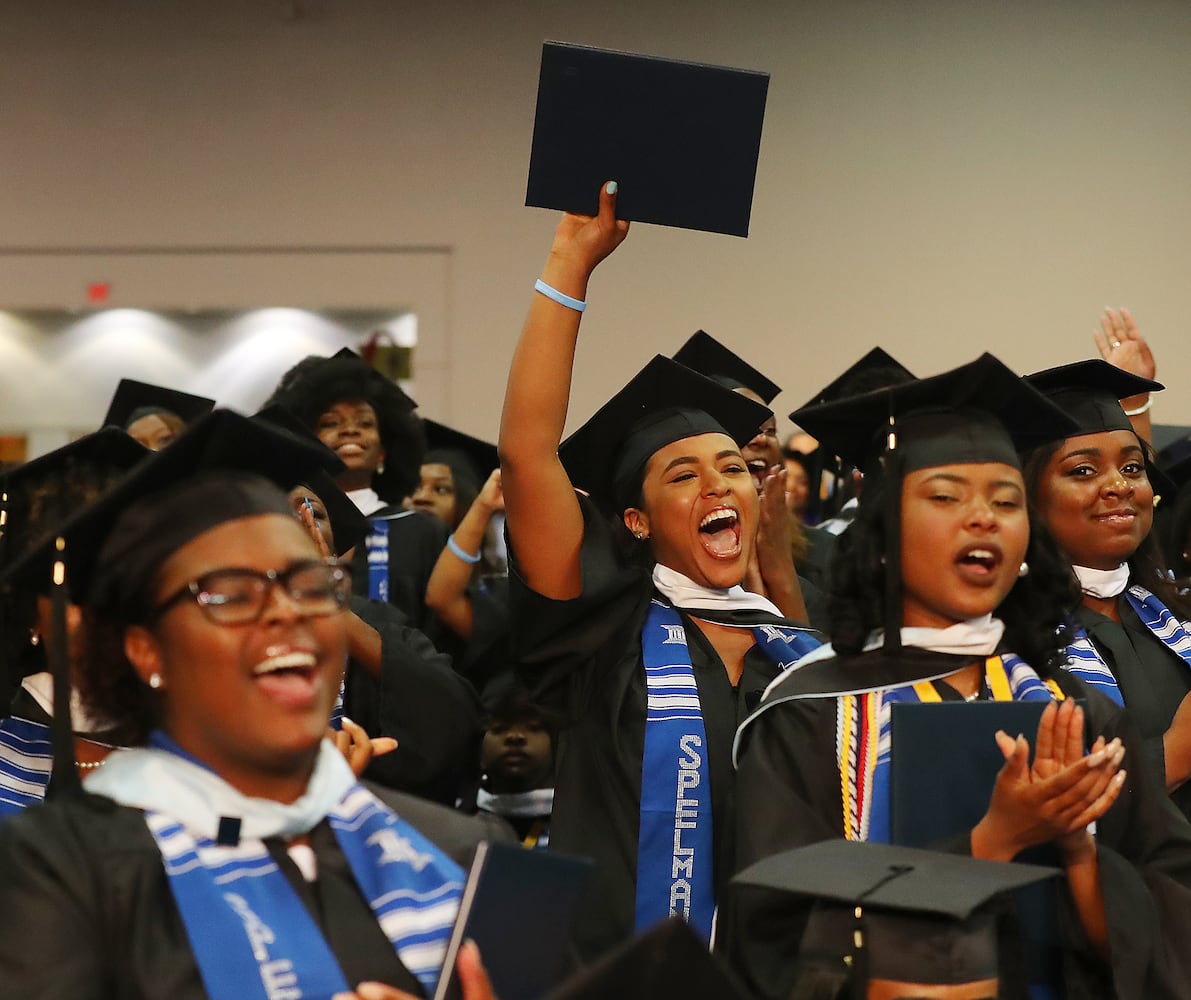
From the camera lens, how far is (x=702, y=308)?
867cm

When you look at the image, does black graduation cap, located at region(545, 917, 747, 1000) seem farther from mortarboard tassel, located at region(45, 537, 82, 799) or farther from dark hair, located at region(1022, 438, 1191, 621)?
dark hair, located at region(1022, 438, 1191, 621)

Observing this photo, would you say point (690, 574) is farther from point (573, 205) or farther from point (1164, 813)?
point (1164, 813)

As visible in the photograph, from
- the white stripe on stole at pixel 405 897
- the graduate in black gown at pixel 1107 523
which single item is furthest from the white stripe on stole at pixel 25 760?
the graduate in black gown at pixel 1107 523

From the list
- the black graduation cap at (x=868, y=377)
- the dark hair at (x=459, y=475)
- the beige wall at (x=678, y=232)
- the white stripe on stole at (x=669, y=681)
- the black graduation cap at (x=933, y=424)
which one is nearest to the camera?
the black graduation cap at (x=933, y=424)

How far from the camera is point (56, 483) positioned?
3.37 meters

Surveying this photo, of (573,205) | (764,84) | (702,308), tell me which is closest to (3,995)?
(573,205)

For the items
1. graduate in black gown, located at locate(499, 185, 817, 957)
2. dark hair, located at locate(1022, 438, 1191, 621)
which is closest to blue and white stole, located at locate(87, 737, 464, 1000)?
graduate in black gown, located at locate(499, 185, 817, 957)

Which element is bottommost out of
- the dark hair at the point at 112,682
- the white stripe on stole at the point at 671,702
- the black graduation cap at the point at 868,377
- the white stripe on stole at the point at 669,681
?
the white stripe on stole at the point at 671,702

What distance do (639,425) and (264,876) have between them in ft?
6.20

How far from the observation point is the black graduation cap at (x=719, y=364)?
4742mm

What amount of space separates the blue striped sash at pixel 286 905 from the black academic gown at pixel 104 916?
0.02 metres

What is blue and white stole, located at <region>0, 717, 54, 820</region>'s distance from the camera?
3.24 m

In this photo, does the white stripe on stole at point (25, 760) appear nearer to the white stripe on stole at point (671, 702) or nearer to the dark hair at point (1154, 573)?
the white stripe on stole at point (671, 702)

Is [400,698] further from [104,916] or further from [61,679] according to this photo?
[104,916]
